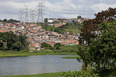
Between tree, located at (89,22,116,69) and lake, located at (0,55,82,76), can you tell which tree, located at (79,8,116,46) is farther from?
tree, located at (89,22,116,69)

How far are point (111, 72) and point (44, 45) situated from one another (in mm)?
74864

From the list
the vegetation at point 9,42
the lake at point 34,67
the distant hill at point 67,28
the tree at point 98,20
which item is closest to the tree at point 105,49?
the lake at point 34,67

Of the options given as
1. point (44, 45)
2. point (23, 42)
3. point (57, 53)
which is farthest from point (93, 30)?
point (44, 45)

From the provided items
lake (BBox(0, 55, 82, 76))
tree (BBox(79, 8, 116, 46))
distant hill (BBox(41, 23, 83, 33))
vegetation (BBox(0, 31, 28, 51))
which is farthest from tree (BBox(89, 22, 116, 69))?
distant hill (BBox(41, 23, 83, 33))

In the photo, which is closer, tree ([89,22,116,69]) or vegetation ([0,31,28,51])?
tree ([89,22,116,69])

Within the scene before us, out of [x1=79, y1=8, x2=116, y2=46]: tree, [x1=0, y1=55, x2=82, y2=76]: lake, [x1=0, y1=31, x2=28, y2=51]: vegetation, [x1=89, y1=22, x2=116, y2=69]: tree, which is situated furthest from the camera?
[x1=0, y1=31, x2=28, y2=51]: vegetation

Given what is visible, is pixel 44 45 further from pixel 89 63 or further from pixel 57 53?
pixel 89 63

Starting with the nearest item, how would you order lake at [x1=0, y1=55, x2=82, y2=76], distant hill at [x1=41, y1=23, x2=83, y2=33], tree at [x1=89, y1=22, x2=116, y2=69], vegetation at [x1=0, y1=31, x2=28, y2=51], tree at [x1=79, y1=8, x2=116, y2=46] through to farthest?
tree at [x1=89, y1=22, x2=116, y2=69]
lake at [x1=0, y1=55, x2=82, y2=76]
tree at [x1=79, y1=8, x2=116, y2=46]
vegetation at [x1=0, y1=31, x2=28, y2=51]
distant hill at [x1=41, y1=23, x2=83, y2=33]

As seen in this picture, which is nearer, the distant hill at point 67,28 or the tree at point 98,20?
the tree at point 98,20

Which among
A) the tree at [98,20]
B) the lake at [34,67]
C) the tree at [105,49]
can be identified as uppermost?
the tree at [98,20]

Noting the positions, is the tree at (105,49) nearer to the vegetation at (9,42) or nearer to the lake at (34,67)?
the lake at (34,67)

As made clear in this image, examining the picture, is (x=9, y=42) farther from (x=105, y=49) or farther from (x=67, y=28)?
(x=67, y=28)

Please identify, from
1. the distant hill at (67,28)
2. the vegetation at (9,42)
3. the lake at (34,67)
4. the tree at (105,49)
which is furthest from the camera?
the distant hill at (67,28)

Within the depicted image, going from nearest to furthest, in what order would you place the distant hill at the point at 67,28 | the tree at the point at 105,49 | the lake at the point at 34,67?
the tree at the point at 105,49 < the lake at the point at 34,67 < the distant hill at the point at 67,28
